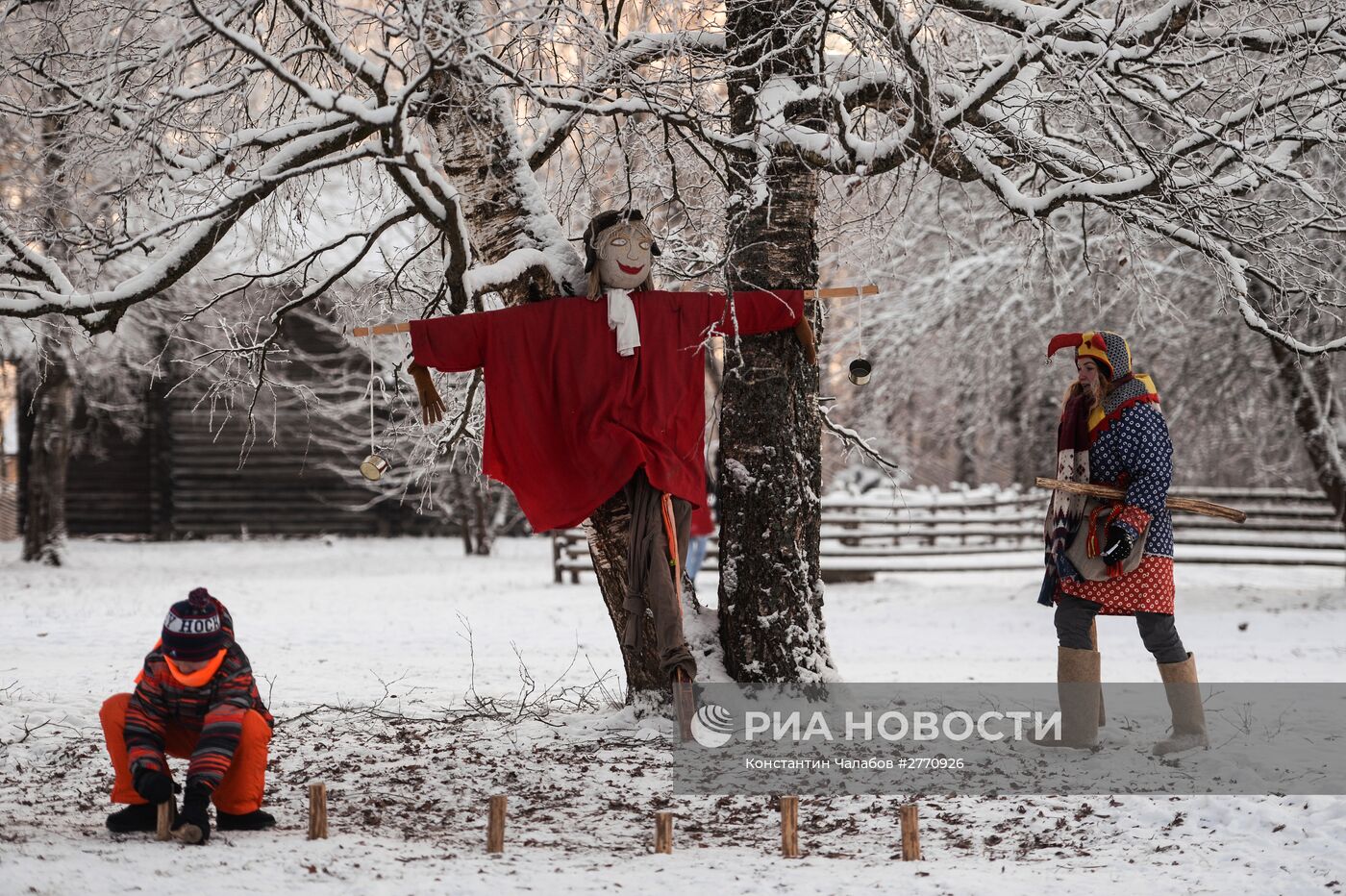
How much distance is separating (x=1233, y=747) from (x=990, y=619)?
7581 millimetres

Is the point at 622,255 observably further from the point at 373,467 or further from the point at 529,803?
the point at 529,803

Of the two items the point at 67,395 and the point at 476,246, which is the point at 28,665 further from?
the point at 67,395

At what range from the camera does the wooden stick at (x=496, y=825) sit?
3.90 m

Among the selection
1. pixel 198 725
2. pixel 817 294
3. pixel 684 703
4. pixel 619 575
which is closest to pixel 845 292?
pixel 817 294

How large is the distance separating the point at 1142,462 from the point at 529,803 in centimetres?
271

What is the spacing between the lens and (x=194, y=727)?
13.6 ft

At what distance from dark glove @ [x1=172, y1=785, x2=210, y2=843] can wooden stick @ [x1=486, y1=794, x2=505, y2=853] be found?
2.90 ft

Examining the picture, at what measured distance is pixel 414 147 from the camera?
4535mm

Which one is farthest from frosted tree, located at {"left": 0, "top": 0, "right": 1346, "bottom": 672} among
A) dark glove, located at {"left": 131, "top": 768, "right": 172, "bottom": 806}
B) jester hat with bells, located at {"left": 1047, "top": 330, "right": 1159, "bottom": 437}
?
dark glove, located at {"left": 131, "top": 768, "right": 172, "bottom": 806}

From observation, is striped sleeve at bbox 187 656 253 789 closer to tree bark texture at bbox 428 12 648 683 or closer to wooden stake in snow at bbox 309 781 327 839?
wooden stake in snow at bbox 309 781 327 839

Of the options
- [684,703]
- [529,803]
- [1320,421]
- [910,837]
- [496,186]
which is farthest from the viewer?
[1320,421]

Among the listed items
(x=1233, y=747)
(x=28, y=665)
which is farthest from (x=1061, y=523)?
(x=28, y=665)

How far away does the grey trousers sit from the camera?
5.04 metres

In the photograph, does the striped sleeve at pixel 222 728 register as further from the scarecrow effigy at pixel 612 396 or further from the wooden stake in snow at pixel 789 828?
the wooden stake in snow at pixel 789 828
